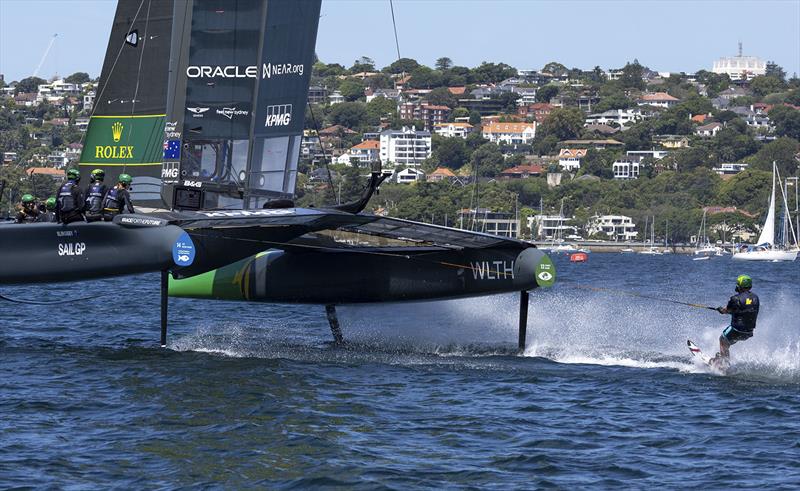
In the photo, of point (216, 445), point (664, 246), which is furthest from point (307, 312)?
point (664, 246)

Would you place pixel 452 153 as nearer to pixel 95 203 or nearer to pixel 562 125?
pixel 562 125

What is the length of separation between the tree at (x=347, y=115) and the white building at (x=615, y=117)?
2875 cm

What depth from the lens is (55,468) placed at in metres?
10.1

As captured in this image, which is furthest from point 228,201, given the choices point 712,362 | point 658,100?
point 658,100

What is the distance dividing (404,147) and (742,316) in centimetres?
13742

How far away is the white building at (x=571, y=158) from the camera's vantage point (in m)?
139

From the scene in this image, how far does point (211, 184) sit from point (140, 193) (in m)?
0.91

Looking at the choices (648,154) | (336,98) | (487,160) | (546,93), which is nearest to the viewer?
(487,160)

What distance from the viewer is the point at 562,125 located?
159 metres

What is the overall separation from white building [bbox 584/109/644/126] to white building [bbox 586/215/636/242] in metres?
63.3

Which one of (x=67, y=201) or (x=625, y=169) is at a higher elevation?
(x=625, y=169)

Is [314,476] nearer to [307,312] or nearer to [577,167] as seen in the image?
[307,312]

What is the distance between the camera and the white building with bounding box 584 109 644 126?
17438 centimetres

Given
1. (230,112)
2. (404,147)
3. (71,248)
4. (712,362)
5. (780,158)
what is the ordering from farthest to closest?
(404,147) → (780,158) → (230,112) → (71,248) → (712,362)
